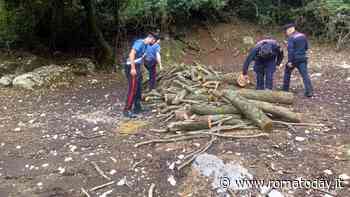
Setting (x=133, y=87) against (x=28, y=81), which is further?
(x=28, y=81)

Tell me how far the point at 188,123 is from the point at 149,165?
1083 millimetres

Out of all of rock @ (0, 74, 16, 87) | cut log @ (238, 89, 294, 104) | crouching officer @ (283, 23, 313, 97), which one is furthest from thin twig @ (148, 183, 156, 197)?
rock @ (0, 74, 16, 87)

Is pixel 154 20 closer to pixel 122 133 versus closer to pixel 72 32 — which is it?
pixel 72 32

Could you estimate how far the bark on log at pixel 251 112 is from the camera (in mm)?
5699

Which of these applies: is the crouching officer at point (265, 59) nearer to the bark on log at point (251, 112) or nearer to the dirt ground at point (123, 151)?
the dirt ground at point (123, 151)

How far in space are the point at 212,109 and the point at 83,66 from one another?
6.80m

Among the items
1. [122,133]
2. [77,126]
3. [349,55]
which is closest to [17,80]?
[77,126]

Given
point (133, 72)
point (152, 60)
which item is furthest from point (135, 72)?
point (152, 60)

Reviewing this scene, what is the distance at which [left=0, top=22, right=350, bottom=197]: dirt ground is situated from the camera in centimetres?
476

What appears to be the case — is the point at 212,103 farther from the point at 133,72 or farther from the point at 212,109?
the point at 133,72

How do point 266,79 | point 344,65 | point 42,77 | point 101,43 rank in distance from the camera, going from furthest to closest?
1. point 101,43
2. point 42,77
3. point 344,65
4. point 266,79

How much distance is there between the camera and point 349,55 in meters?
11.9

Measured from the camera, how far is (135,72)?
6.89 metres

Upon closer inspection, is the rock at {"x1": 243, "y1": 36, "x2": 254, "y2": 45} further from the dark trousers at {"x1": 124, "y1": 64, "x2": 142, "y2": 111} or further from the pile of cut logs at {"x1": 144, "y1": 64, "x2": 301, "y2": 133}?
the dark trousers at {"x1": 124, "y1": 64, "x2": 142, "y2": 111}
